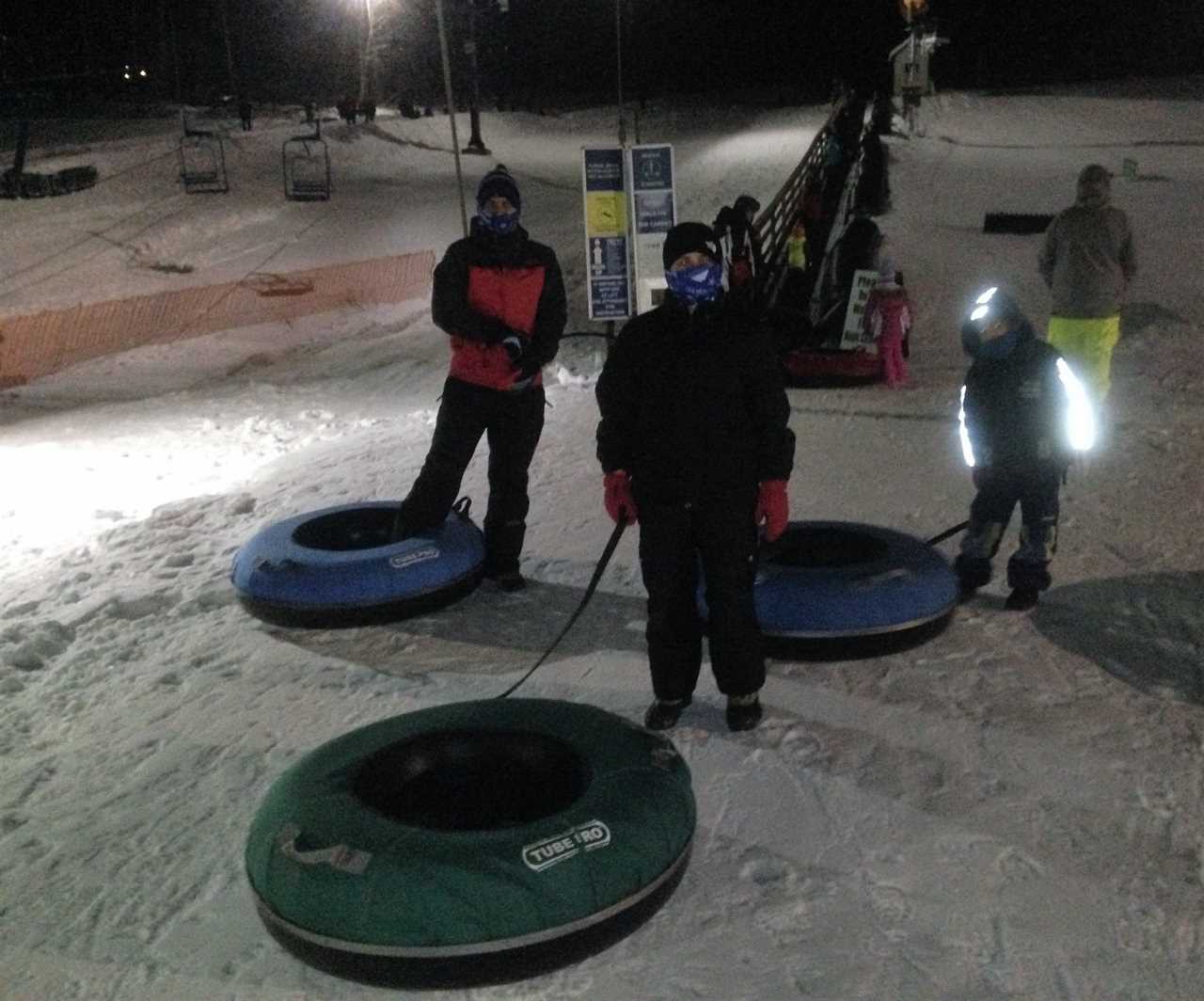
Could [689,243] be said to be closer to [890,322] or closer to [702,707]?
[702,707]

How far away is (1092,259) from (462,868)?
20.8 feet

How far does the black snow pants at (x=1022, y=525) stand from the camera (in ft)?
17.4

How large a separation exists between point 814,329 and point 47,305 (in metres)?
11.1

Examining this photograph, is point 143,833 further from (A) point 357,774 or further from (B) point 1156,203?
(B) point 1156,203

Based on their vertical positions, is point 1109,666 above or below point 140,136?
below

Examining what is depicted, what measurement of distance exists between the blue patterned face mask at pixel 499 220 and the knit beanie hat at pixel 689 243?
Result: 153cm

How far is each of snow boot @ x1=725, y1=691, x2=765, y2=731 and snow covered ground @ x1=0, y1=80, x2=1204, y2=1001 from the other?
0.05 m

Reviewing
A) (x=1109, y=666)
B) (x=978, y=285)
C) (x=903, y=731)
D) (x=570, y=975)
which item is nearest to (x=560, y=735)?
(x=570, y=975)

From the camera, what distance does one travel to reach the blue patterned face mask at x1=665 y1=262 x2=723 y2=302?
154 inches

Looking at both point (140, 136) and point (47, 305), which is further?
point (140, 136)

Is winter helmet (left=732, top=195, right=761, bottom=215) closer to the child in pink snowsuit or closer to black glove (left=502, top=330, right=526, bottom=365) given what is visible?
the child in pink snowsuit

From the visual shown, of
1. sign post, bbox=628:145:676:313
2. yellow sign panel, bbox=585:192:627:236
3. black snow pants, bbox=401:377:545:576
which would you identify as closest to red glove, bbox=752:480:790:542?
black snow pants, bbox=401:377:545:576

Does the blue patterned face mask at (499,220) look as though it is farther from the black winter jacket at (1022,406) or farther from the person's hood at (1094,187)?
the person's hood at (1094,187)

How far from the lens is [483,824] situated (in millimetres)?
3979
